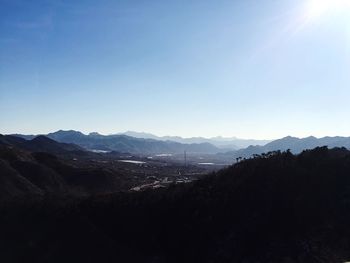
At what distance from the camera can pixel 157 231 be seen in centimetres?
2409

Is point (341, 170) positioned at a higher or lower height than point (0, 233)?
higher

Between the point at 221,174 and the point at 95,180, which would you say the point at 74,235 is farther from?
the point at 95,180

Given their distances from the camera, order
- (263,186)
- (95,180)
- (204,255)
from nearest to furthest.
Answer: (204,255) → (263,186) → (95,180)

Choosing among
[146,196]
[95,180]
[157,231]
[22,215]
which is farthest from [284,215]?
[95,180]

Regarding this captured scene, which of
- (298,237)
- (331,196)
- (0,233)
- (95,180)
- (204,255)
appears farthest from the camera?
(95,180)

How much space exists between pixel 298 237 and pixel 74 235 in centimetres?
1237

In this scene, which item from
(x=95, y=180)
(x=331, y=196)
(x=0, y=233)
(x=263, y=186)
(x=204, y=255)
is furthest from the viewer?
(x=95, y=180)

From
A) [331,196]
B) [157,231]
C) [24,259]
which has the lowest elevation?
[24,259]

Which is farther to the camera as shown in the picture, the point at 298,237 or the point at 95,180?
the point at 95,180

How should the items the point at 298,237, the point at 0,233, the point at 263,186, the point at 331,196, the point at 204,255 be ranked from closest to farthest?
the point at 298,237, the point at 204,255, the point at 331,196, the point at 263,186, the point at 0,233

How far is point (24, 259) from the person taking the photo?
25031 millimetres

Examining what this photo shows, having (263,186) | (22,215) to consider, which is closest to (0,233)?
(22,215)

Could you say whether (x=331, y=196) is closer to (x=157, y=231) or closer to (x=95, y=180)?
(x=157, y=231)

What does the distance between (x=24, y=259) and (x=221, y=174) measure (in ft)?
39.9
